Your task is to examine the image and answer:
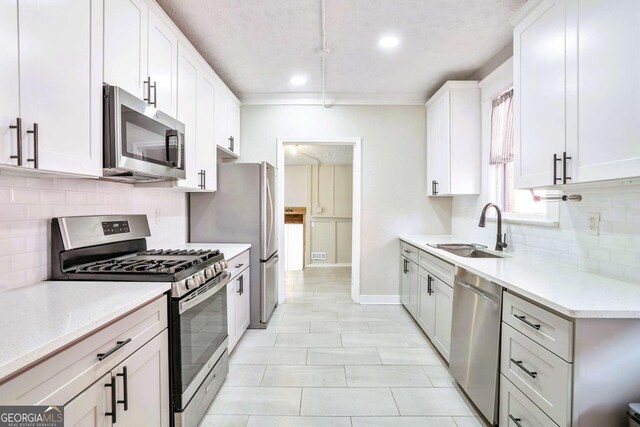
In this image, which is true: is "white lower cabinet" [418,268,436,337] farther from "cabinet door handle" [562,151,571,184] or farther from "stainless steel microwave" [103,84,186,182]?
"stainless steel microwave" [103,84,186,182]

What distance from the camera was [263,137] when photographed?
4117mm

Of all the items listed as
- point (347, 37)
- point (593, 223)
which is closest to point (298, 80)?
point (347, 37)

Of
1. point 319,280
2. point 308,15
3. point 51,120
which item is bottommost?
point 319,280

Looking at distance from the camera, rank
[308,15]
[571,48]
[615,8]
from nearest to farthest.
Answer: [615,8]
[571,48]
[308,15]

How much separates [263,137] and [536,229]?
10.2 ft

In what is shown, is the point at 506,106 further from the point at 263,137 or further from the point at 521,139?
the point at 263,137

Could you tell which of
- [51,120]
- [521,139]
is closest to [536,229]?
[521,139]

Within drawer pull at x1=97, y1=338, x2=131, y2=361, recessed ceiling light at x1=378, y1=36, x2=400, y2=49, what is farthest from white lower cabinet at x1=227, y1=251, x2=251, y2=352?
recessed ceiling light at x1=378, y1=36, x2=400, y2=49

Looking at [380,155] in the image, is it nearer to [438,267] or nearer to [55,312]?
[438,267]

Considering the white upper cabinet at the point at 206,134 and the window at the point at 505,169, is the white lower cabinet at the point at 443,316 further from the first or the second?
the white upper cabinet at the point at 206,134

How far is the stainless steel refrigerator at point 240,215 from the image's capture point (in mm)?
3301

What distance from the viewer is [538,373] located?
1448 millimetres

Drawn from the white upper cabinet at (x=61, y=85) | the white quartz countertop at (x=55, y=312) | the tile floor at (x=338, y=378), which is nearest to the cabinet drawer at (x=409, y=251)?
the tile floor at (x=338, y=378)

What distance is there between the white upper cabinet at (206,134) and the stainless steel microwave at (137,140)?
0.58m
